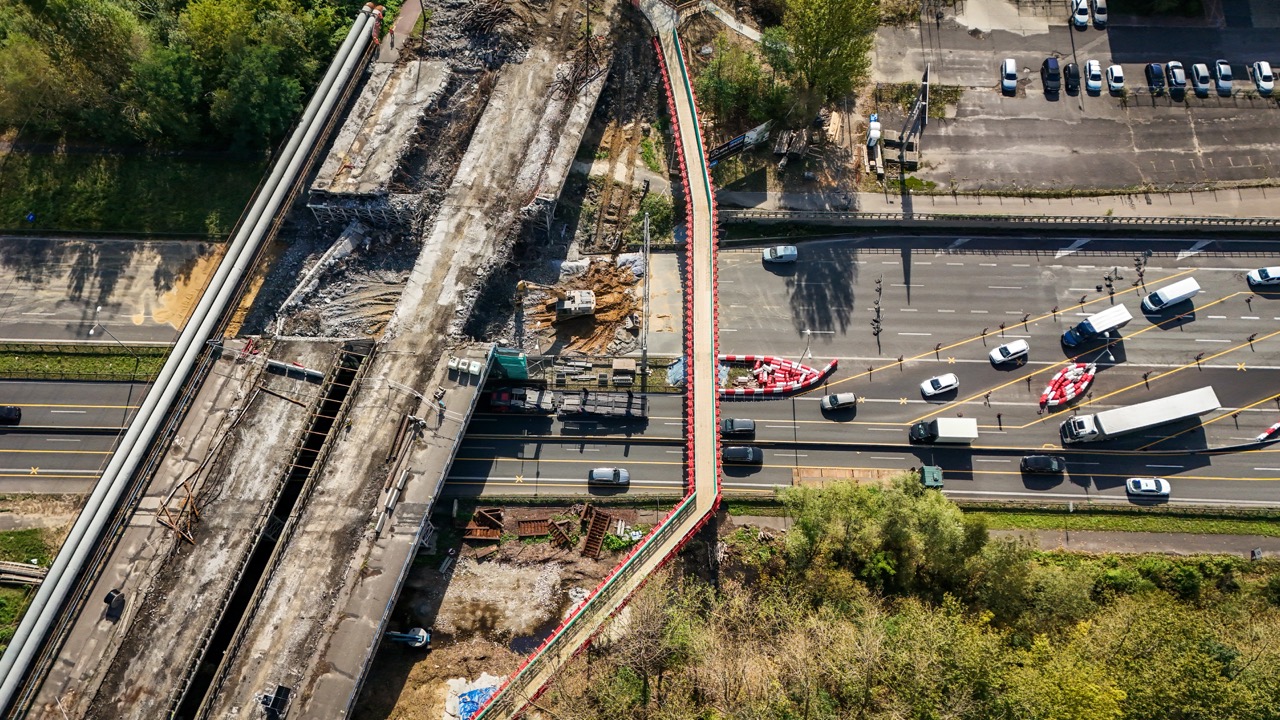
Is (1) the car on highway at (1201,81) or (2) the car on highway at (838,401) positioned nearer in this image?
(2) the car on highway at (838,401)

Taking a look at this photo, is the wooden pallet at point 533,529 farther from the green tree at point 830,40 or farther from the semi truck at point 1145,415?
the green tree at point 830,40

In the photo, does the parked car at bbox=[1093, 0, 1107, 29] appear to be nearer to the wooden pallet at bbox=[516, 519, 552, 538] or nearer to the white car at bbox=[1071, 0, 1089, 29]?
the white car at bbox=[1071, 0, 1089, 29]

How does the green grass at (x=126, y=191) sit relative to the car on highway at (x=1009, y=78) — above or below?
below

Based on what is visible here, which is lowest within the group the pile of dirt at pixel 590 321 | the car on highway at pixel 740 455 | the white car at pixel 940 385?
the car on highway at pixel 740 455

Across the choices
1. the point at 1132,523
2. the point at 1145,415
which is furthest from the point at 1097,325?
the point at 1132,523

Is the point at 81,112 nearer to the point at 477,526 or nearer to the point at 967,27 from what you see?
the point at 477,526

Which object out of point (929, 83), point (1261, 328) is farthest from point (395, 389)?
point (1261, 328)

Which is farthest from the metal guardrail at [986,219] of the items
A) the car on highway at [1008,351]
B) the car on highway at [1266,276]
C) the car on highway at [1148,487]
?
the car on highway at [1148,487]

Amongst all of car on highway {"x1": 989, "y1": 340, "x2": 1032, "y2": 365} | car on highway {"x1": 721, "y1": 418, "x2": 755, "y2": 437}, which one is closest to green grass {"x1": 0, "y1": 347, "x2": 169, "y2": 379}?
car on highway {"x1": 721, "y1": 418, "x2": 755, "y2": 437}
